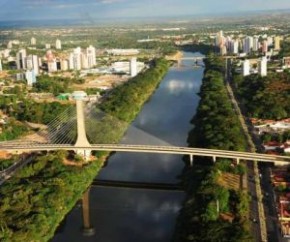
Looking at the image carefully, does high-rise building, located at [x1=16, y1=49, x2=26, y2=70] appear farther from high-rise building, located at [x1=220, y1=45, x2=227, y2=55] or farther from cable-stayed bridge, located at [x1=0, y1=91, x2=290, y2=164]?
cable-stayed bridge, located at [x1=0, y1=91, x2=290, y2=164]

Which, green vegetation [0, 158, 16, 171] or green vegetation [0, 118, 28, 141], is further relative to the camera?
green vegetation [0, 118, 28, 141]

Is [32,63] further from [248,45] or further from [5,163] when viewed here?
[5,163]

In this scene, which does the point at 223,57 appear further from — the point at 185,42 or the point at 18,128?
the point at 18,128

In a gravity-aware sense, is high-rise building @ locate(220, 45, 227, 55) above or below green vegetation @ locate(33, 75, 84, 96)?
above

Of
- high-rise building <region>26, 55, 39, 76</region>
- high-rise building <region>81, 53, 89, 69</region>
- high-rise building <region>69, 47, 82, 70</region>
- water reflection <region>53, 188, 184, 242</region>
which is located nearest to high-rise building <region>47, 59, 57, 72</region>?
high-rise building <region>26, 55, 39, 76</region>

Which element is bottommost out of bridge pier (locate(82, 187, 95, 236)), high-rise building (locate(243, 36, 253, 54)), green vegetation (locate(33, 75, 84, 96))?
bridge pier (locate(82, 187, 95, 236))

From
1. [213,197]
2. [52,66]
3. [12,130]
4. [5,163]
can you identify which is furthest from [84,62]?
[213,197]
